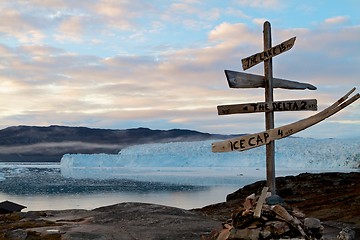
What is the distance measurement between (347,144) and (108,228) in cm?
5665

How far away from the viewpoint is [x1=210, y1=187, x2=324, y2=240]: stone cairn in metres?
9.25

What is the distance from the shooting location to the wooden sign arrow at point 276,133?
9281 millimetres

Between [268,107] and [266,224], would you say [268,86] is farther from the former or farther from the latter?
[266,224]

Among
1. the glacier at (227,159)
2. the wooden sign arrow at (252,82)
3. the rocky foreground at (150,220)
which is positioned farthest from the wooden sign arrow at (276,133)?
the glacier at (227,159)

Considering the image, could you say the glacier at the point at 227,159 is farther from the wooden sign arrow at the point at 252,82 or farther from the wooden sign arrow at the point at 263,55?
the wooden sign arrow at the point at 263,55

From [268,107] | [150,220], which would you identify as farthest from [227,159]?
[268,107]

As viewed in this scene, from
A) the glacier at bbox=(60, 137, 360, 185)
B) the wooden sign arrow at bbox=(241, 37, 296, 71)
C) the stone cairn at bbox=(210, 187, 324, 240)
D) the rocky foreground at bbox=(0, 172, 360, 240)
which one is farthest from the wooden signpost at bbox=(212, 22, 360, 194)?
the glacier at bbox=(60, 137, 360, 185)

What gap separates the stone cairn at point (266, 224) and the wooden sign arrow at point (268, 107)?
250 centimetres

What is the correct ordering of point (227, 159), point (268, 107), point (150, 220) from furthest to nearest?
point (227, 159) → point (150, 220) → point (268, 107)

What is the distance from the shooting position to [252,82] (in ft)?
38.8

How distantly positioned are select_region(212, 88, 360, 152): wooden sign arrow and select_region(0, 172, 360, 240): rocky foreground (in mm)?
1362

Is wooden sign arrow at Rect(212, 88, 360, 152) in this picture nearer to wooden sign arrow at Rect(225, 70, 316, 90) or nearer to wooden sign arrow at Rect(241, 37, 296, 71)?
wooden sign arrow at Rect(225, 70, 316, 90)

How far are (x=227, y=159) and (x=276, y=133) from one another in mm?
67781

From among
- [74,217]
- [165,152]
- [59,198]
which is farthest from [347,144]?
[74,217]
